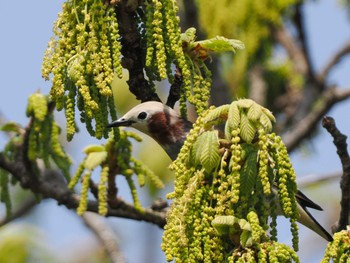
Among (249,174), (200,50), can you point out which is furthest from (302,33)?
(249,174)

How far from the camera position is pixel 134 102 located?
10.7m

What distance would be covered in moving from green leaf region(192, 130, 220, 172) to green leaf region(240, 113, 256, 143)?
11 cm

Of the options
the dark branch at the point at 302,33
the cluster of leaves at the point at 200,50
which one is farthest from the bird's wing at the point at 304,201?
the dark branch at the point at 302,33

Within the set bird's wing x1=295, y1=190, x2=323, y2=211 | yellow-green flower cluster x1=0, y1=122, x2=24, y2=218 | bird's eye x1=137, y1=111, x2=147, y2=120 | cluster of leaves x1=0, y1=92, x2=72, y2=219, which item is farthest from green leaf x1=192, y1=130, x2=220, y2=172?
yellow-green flower cluster x1=0, y1=122, x2=24, y2=218

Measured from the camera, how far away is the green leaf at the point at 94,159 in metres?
5.95

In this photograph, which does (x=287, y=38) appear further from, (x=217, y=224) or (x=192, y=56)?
(x=217, y=224)

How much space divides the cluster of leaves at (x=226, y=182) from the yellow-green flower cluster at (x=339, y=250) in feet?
0.46

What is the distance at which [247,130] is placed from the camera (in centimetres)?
395

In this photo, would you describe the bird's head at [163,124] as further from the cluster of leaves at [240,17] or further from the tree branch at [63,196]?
the cluster of leaves at [240,17]

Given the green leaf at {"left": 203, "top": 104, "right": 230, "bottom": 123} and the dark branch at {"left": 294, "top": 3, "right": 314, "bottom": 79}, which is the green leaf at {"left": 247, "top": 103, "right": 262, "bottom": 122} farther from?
the dark branch at {"left": 294, "top": 3, "right": 314, "bottom": 79}

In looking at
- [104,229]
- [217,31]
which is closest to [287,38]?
[217,31]

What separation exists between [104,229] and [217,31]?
2358mm

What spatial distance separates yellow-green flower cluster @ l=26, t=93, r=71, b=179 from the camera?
6.12 m

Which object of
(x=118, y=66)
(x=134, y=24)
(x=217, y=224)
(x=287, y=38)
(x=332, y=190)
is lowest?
(x=217, y=224)
